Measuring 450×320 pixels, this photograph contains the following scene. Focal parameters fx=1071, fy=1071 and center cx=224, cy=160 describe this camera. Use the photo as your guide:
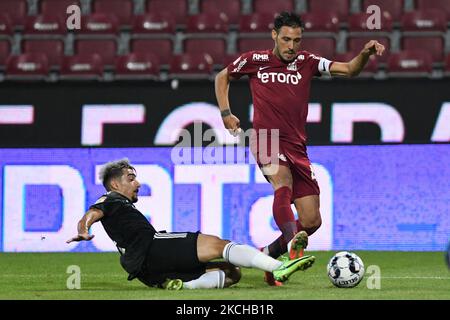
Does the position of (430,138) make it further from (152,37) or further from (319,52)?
(152,37)

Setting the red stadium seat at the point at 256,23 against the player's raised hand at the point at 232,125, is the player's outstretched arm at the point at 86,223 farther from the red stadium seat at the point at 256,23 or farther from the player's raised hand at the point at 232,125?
the red stadium seat at the point at 256,23

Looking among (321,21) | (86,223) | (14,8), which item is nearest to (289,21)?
(86,223)

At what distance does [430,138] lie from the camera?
1159 centimetres

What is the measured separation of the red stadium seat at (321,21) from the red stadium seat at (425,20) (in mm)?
948

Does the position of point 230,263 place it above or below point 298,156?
below

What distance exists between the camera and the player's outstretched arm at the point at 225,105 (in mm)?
8086

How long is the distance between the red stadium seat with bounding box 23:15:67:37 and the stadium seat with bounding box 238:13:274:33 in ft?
8.25

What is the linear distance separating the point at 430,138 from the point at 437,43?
126 inches

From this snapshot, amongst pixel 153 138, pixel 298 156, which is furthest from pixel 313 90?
pixel 298 156

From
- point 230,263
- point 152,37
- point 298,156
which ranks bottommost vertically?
point 230,263

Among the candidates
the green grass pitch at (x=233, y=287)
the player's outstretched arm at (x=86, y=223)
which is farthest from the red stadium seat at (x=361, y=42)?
the player's outstretched arm at (x=86, y=223)

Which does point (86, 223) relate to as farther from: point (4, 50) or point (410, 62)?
point (4, 50)

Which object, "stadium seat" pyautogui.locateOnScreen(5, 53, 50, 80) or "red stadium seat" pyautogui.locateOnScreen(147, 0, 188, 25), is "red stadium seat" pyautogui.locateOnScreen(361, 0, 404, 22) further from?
"stadium seat" pyautogui.locateOnScreen(5, 53, 50, 80)

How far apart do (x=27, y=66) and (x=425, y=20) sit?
17.7ft
